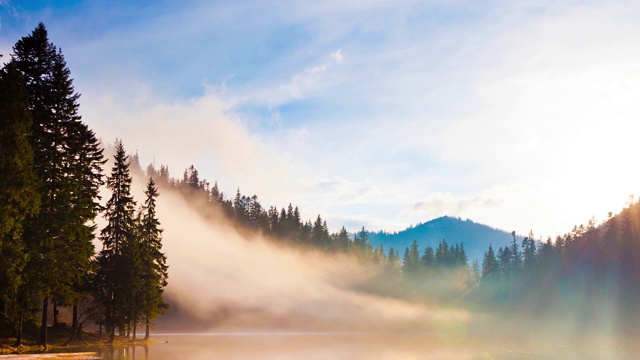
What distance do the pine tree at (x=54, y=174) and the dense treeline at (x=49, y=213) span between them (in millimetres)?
77

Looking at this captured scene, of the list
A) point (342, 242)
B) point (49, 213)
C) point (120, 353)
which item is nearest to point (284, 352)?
point (120, 353)

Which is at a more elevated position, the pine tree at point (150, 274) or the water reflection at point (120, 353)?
the pine tree at point (150, 274)

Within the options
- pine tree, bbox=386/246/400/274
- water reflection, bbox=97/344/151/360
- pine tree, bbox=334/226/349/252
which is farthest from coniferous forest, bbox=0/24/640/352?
pine tree, bbox=334/226/349/252

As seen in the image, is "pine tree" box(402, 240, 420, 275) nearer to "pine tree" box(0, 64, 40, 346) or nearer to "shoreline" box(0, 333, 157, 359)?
"shoreline" box(0, 333, 157, 359)

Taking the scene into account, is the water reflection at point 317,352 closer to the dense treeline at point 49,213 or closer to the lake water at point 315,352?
the lake water at point 315,352

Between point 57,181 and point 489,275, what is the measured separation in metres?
168

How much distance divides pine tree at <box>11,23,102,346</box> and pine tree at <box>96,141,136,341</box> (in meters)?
11.5

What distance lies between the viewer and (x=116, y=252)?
203ft

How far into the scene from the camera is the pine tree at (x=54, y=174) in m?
42.0

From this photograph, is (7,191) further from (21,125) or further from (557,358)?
(557,358)

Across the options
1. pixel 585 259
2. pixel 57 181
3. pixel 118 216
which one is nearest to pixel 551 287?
pixel 585 259

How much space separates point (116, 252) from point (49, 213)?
19778 millimetres

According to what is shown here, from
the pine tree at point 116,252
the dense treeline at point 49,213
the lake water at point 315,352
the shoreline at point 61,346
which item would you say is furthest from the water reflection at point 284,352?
the dense treeline at point 49,213

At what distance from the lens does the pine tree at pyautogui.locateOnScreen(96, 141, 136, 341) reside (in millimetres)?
59281
